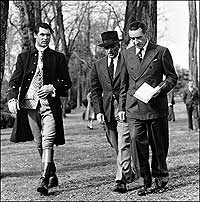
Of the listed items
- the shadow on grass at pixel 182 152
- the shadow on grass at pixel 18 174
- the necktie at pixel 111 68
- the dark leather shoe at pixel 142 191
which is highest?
the necktie at pixel 111 68

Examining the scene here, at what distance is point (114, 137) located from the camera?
8133 mm

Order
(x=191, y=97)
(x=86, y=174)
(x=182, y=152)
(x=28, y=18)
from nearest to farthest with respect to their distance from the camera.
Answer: (x=86, y=174), (x=182, y=152), (x=191, y=97), (x=28, y=18)

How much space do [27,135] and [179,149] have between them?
667 centimetres

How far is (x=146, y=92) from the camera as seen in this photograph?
23.1 feet

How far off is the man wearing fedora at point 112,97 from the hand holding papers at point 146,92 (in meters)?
0.71

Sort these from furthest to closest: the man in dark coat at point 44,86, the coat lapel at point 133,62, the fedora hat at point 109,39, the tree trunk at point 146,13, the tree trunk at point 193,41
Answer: the tree trunk at point 193,41 < the tree trunk at point 146,13 < the man in dark coat at point 44,86 < the fedora hat at point 109,39 < the coat lapel at point 133,62

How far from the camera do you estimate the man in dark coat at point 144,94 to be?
7.15 m

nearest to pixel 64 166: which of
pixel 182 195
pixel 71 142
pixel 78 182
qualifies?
pixel 78 182

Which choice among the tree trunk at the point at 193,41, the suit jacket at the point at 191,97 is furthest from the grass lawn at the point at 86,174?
the tree trunk at the point at 193,41

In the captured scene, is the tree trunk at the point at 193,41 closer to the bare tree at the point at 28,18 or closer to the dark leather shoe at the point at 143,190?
the bare tree at the point at 28,18

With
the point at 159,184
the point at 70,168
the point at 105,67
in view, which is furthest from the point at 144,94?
the point at 70,168

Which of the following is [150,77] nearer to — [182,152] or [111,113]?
[111,113]

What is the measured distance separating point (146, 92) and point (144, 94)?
41 mm

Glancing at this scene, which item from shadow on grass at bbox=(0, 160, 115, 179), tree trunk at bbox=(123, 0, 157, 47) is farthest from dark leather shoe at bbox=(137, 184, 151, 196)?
tree trunk at bbox=(123, 0, 157, 47)
